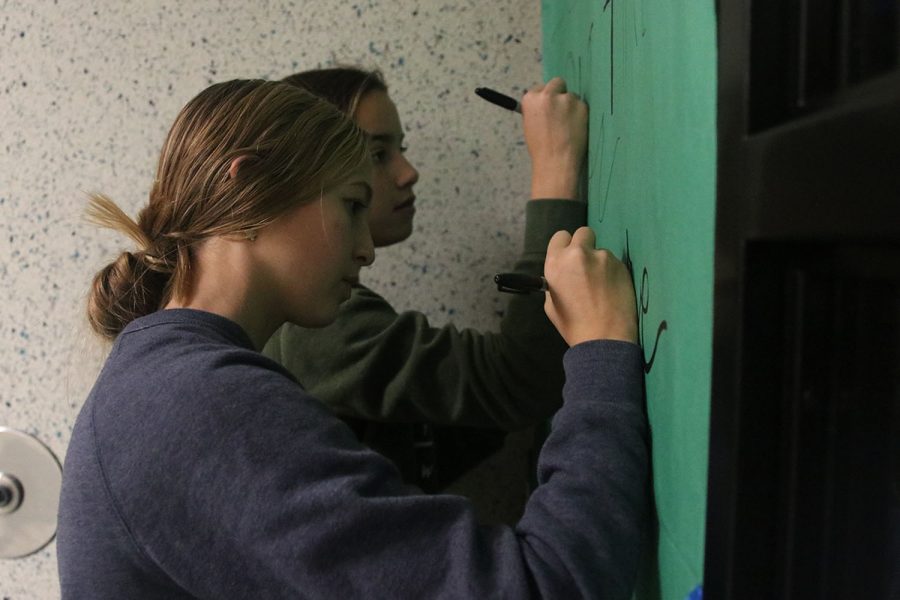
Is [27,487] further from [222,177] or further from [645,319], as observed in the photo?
[645,319]

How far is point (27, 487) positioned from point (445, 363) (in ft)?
2.43

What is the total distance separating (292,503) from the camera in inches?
18.6

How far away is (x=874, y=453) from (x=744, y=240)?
0.09 meters

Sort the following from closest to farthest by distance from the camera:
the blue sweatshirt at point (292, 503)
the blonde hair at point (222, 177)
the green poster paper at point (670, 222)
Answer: the green poster paper at point (670, 222) < the blue sweatshirt at point (292, 503) < the blonde hair at point (222, 177)

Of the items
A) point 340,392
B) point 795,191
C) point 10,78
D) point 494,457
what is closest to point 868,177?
point 795,191

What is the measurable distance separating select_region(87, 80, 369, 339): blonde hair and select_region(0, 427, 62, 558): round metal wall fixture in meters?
0.61

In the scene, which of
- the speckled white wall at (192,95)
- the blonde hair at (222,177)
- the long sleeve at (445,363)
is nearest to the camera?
the blonde hair at (222,177)

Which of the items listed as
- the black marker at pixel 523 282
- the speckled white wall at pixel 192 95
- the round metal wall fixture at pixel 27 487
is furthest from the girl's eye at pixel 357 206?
the round metal wall fixture at pixel 27 487

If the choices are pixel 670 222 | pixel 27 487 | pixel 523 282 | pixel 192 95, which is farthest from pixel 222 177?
pixel 27 487

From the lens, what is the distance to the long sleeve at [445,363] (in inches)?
34.6

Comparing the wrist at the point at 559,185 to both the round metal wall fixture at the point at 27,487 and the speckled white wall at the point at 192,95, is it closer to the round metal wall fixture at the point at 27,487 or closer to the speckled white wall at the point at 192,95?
the speckled white wall at the point at 192,95

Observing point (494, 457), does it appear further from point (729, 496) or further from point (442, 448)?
point (729, 496)

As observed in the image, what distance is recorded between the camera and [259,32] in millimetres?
1141

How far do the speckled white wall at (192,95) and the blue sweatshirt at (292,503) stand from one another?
61cm
